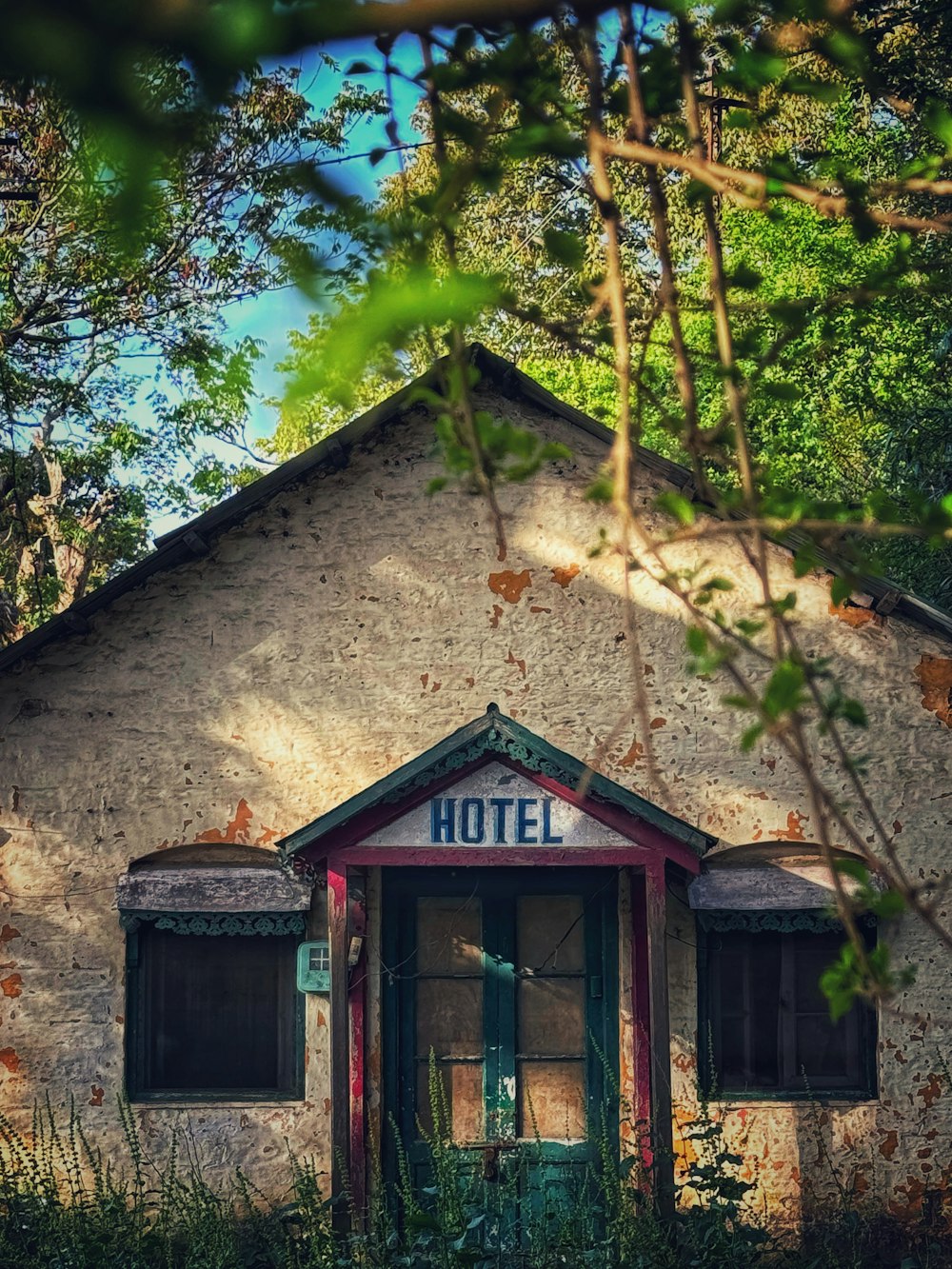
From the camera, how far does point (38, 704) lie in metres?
8.69

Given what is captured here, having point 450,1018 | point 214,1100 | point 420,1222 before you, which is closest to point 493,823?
point 450,1018

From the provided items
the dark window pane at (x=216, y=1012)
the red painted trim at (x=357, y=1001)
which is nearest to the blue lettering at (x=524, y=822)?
the red painted trim at (x=357, y=1001)

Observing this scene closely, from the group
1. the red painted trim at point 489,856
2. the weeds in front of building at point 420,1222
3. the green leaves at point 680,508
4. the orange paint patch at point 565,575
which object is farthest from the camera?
the orange paint patch at point 565,575

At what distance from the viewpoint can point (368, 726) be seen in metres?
8.75

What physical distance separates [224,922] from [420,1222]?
9.58ft

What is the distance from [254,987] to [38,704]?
2.36 m

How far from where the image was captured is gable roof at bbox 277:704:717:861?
7.52m

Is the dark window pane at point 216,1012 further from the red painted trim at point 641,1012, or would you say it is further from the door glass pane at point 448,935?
the red painted trim at point 641,1012

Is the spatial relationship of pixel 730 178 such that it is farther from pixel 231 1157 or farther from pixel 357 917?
pixel 231 1157

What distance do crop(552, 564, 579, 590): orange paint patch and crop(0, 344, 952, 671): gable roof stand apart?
830mm

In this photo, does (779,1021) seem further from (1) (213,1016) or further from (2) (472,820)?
(1) (213,1016)

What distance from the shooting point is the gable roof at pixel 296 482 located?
332 inches

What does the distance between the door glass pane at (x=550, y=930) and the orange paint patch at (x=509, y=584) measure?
201 cm

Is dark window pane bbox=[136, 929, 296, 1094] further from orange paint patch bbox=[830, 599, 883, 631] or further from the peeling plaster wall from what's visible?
orange paint patch bbox=[830, 599, 883, 631]
